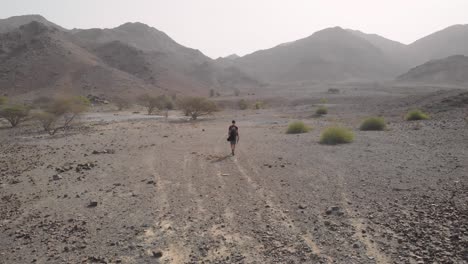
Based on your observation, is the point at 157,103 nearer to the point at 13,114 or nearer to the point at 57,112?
the point at 13,114

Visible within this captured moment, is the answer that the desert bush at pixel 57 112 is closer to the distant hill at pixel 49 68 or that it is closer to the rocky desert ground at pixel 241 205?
the rocky desert ground at pixel 241 205

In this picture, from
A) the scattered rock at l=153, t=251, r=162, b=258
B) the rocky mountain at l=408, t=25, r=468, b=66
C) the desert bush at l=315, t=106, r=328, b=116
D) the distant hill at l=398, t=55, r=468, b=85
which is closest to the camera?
the scattered rock at l=153, t=251, r=162, b=258

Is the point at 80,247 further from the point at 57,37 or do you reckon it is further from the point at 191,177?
the point at 57,37

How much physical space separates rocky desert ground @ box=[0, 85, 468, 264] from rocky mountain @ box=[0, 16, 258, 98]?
63.9 metres

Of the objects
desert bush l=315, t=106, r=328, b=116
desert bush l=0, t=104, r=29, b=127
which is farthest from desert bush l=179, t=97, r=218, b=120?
desert bush l=0, t=104, r=29, b=127

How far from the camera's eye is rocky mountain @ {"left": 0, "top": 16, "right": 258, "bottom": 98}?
72562 mm

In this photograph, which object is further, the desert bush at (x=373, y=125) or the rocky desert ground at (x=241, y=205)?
the desert bush at (x=373, y=125)

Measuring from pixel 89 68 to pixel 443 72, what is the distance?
92.9 metres

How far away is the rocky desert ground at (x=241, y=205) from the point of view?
5862 millimetres

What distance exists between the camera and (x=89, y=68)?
80.6 m

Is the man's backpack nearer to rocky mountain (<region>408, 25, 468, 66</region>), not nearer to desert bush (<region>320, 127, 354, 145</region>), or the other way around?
desert bush (<region>320, 127, 354, 145</region>)

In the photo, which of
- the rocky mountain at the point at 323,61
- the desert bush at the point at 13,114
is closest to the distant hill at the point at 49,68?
the desert bush at the point at 13,114

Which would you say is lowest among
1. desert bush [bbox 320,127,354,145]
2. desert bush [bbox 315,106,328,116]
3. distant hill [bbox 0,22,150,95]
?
desert bush [bbox 320,127,354,145]

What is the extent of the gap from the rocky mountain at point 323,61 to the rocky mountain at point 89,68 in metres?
30.5
